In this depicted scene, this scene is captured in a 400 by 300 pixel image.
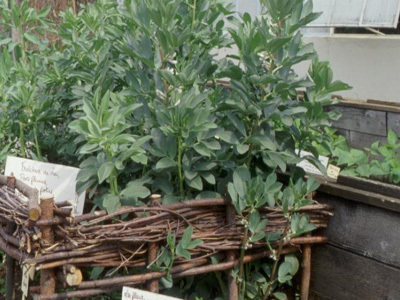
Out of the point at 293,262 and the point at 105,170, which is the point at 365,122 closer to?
the point at 293,262

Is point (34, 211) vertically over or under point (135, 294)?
over

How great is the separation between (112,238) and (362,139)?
53.7 inches

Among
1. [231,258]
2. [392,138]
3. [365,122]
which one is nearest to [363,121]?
[365,122]

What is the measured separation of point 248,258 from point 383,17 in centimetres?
141

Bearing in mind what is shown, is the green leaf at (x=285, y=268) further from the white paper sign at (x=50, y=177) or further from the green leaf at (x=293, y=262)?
the white paper sign at (x=50, y=177)

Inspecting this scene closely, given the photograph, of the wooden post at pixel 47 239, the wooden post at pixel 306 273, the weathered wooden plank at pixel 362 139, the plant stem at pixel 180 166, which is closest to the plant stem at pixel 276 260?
the wooden post at pixel 306 273

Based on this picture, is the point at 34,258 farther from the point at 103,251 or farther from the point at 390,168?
the point at 390,168

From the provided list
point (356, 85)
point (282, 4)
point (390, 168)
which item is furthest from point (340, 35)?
point (282, 4)

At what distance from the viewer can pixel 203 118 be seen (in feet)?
6.07

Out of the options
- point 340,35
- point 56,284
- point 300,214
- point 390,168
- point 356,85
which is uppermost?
→ point 340,35

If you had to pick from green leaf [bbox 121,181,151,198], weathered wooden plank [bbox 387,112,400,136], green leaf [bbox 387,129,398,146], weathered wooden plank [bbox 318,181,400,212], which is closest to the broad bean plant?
green leaf [bbox 121,181,151,198]

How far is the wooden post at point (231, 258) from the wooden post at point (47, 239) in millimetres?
545

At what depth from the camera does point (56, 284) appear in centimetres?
179

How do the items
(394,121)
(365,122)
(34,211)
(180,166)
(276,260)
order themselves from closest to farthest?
(34,211)
(180,166)
(276,260)
(394,121)
(365,122)
